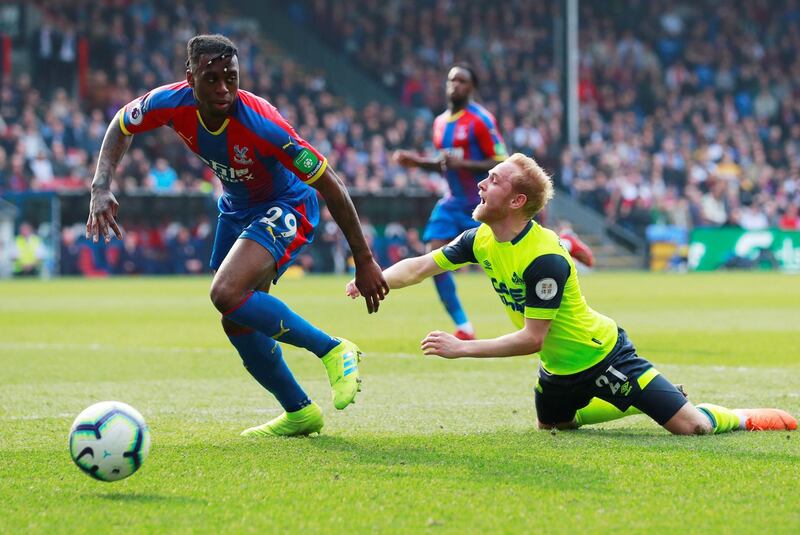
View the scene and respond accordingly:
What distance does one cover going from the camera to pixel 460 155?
12.1m

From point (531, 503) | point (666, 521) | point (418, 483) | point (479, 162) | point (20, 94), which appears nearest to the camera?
point (666, 521)

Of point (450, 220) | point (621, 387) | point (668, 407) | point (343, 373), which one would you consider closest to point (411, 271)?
point (343, 373)

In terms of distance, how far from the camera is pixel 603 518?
13.8 feet

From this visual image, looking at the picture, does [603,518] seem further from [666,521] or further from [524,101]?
[524,101]

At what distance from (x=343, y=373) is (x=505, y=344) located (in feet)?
2.59

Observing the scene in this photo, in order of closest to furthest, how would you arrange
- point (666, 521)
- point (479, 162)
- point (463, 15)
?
point (666, 521) → point (479, 162) → point (463, 15)

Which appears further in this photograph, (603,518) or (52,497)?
(52,497)

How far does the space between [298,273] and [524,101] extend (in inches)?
387

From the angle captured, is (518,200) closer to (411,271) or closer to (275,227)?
(411,271)

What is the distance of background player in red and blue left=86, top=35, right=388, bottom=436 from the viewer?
18.9ft

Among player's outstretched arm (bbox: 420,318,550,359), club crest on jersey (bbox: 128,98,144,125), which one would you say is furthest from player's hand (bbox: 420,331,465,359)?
club crest on jersey (bbox: 128,98,144,125)

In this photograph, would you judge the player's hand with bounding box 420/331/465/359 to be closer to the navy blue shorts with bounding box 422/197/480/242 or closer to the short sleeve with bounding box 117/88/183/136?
the short sleeve with bounding box 117/88/183/136

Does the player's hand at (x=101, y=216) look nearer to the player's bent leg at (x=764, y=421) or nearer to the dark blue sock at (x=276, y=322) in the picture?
the dark blue sock at (x=276, y=322)

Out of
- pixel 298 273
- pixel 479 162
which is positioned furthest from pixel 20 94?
pixel 479 162
